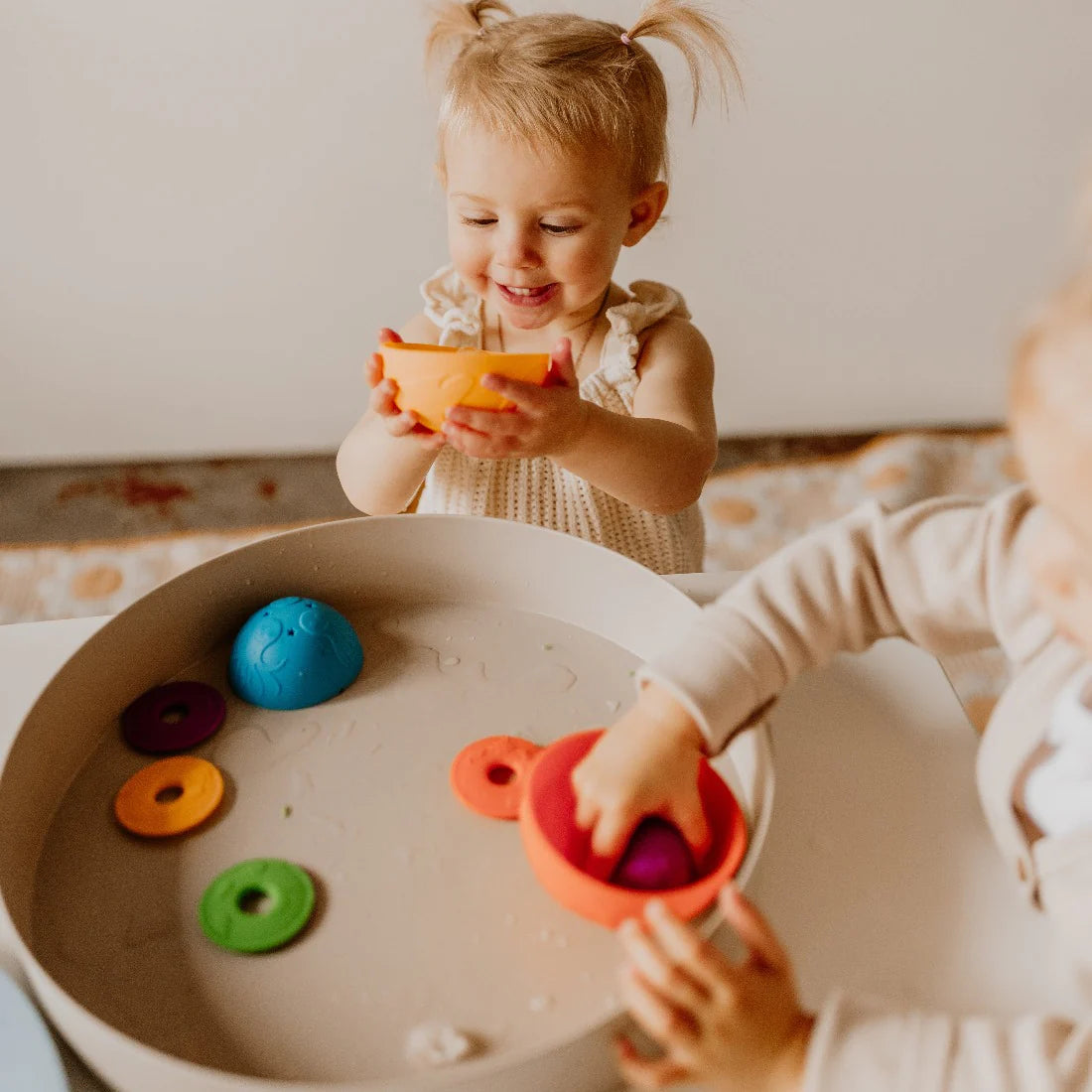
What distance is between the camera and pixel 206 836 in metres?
0.46

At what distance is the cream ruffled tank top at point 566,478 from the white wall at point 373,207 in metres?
0.48

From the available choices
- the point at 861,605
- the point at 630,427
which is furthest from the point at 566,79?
the point at 861,605

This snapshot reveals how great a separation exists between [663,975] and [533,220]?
506mm

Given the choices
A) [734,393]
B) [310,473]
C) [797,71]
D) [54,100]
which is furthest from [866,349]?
[54,100]

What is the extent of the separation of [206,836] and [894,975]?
30 centimetres

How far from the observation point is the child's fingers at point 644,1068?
1.16ft

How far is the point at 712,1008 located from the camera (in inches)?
14.2

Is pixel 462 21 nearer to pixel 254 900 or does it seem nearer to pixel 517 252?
pixel 517 252

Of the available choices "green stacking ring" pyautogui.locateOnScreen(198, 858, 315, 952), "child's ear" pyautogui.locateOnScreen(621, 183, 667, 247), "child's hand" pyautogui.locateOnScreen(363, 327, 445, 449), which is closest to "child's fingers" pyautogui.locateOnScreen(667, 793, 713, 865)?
"green stacking ring" pyautogui.locateOnScreen(198, 858, 315, 952)

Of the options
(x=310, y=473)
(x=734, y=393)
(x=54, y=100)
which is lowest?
(x=310, y=473)

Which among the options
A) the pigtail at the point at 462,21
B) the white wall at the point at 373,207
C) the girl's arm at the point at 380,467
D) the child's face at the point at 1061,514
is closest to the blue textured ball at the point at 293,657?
the girl's arm at the point at 380,467

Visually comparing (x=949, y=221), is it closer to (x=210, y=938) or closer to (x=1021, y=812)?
(x=1021, y=812)

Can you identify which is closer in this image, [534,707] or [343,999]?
[343,999]

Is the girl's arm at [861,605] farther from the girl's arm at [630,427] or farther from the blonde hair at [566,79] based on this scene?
the blonde hair at [566,79]
